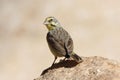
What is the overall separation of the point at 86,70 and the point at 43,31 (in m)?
9.47

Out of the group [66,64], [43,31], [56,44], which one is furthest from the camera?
[43,31]

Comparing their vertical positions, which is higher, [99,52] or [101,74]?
[101,74]

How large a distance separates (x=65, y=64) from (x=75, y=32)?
8.53m

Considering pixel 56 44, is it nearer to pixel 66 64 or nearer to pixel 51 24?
pixel 66 64

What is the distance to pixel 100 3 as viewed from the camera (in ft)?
74.2

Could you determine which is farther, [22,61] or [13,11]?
[13,11]

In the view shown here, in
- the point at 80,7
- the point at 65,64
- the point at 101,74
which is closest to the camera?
the point at 101,74

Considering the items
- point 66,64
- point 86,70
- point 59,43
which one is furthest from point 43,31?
point 86,70

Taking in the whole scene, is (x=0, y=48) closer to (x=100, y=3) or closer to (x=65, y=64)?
(x=100, y=3)

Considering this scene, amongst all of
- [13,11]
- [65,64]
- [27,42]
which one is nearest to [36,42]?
[27,42]

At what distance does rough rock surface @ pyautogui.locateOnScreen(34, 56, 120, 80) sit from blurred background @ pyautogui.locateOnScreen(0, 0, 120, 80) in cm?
731

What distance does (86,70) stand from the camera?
41.7ft

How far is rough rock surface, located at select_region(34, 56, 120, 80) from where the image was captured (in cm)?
1236

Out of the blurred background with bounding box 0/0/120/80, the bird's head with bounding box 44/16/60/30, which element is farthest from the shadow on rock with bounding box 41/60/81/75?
the blurred background with bounding box 0/0/120/80
